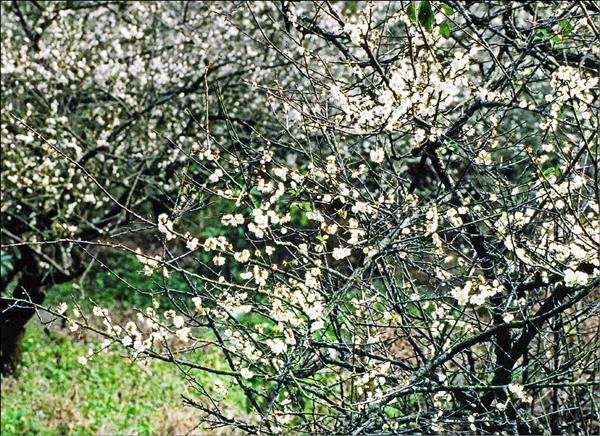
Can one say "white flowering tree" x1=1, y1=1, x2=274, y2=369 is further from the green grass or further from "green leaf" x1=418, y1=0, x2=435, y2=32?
"green leaf" x1=418, y1=0, x2=435, y2=32

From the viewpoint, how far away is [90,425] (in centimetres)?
671

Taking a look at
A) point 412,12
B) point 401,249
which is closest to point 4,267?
point 401,249

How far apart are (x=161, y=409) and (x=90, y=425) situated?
776mm

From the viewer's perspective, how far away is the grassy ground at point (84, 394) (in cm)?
664

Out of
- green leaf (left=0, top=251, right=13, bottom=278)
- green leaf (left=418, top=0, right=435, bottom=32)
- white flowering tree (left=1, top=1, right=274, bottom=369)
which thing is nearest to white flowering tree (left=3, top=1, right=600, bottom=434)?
green leaf (left=418, top=0, right=435, bottom=32)

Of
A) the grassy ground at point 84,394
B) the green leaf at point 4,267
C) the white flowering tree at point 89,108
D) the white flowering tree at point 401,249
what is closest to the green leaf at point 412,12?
→ the white flowering tree at point 401,249

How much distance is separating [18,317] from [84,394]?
1.18 meters

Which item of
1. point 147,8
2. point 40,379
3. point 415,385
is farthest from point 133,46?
point 415,385

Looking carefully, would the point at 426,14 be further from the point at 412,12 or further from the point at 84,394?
the point at 84,394

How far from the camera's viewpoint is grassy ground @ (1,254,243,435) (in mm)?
6645

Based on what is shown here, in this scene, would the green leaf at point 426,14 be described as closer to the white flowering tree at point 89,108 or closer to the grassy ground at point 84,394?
the white flowering tree at point 89,108

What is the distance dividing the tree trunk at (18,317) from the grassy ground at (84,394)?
0.23 m

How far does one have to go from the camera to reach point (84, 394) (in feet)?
24.8

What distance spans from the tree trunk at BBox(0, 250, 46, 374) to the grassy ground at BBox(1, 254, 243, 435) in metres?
0.23
